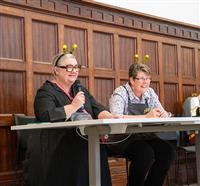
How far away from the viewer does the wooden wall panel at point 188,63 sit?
546 cm

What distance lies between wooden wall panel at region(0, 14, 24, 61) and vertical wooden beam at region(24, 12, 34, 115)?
4cm

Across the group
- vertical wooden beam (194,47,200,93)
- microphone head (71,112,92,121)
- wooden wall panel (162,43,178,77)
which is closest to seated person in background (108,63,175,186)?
microphone head (71,112,92,121)

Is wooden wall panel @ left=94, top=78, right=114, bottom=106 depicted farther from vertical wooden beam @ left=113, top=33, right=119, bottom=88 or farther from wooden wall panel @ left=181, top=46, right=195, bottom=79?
wooden wall panel @ left=181, top=46, right=195, bottom=79

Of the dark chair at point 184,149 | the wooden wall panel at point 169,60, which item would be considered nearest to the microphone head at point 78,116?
the dark chair at point 184,149

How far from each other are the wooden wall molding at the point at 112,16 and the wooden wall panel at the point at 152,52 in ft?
0.52

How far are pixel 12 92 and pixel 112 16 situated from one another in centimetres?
158

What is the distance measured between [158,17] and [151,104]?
6.01ft

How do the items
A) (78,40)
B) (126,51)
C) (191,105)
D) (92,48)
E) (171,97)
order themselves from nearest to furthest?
(78,40) → (92,48) → (126,51) → (191,105) → (171,97)

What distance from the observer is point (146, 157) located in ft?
9.74

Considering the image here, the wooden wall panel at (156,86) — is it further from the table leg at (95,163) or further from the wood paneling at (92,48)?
the table leg at (95,163)

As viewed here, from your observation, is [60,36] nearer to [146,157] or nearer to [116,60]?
[116,60]

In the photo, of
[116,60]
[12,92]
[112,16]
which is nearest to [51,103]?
[12,92]

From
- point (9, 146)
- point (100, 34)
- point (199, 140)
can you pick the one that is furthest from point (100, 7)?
point (199, 140)

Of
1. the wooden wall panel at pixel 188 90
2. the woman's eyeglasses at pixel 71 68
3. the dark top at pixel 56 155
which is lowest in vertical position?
the dark top at pixel 56 155
